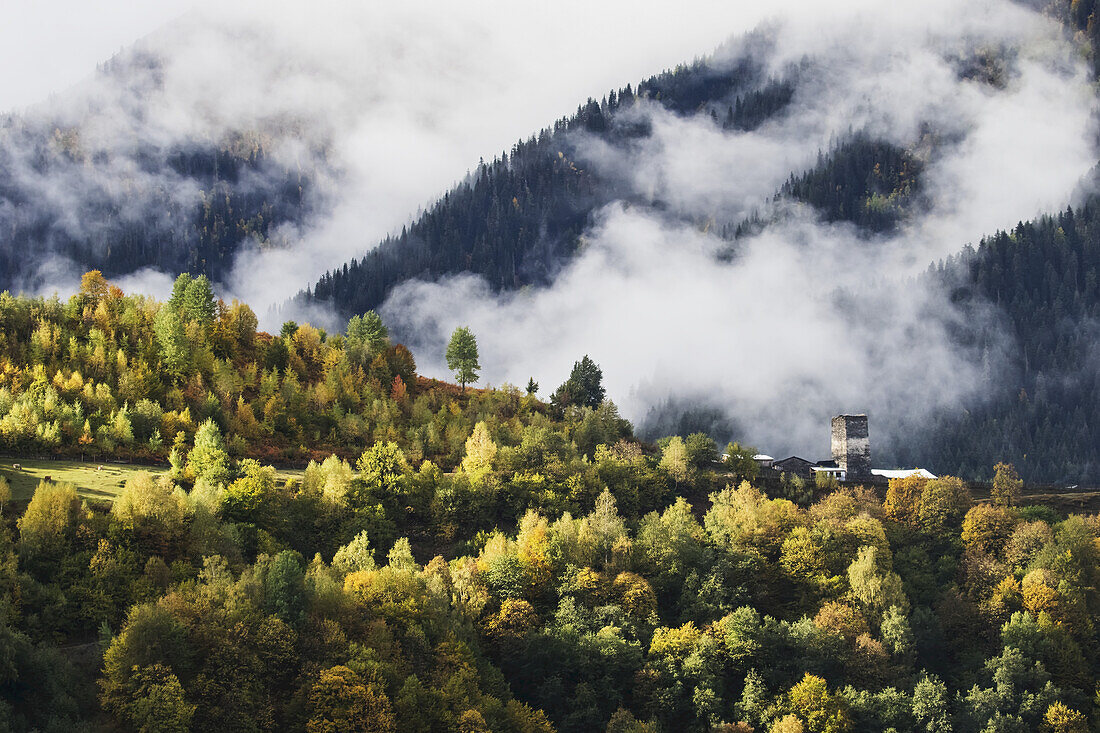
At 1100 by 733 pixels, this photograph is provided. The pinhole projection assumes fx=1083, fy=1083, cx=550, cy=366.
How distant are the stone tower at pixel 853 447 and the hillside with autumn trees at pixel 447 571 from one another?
1458cm

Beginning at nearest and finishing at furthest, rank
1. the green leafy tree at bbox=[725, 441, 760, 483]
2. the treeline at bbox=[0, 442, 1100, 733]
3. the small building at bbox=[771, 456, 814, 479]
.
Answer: the treeline at bbox=[0, 442, 1100, 733], the green leafy tree at bbox=[725, 441, 760, 483], the small building at bbox=[771, 456, 814, 479]

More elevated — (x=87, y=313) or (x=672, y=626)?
(x=87, y=313)

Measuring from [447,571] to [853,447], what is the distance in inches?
3614

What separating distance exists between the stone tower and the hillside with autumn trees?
47.8 ft

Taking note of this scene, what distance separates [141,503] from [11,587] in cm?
1539

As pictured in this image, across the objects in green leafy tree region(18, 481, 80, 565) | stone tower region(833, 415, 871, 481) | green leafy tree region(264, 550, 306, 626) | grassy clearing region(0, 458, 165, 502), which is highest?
stone tower region(833, 415, 871, 481)

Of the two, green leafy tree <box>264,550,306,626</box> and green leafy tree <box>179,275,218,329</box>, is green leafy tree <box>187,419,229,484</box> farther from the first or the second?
green leafy tree <box>179,275,218,329</box>

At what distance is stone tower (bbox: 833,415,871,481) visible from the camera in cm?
17550

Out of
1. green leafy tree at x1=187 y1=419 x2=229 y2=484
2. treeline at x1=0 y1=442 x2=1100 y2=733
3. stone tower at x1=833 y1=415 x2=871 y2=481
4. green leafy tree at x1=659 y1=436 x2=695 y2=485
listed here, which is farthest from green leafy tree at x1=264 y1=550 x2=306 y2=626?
stone tower at x1=833 y1=415 x2=871 y2=481

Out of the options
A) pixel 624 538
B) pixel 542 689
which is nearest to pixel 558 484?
pixel 624 538

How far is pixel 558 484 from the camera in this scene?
134 metres

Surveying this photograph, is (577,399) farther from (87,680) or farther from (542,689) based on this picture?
(87,680)

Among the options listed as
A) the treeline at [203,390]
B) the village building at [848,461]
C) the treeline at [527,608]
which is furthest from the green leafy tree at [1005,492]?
the treeline at [203,390]

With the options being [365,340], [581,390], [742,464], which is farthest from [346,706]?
[581,390]
